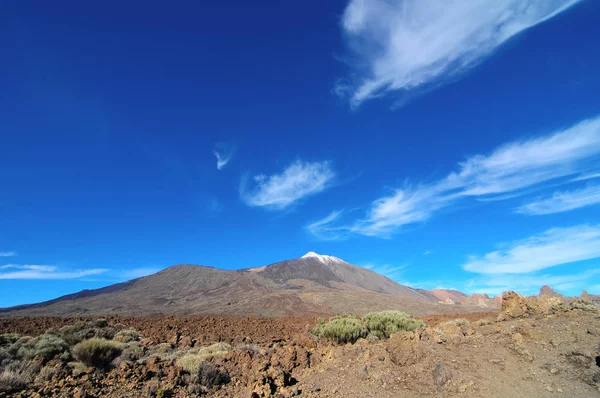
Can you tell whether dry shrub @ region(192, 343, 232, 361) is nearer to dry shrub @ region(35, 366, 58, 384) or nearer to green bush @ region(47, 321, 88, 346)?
dry shrub @ region(35, 366, 58, 384)

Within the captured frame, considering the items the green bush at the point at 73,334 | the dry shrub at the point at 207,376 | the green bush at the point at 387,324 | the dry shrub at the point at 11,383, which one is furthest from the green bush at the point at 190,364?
the green bush at the point at 73,334

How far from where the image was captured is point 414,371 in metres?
8.12

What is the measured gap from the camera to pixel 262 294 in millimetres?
64312

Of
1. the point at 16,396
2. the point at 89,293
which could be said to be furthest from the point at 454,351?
the point at 89,293

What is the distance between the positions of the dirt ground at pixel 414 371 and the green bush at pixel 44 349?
18.6 feet

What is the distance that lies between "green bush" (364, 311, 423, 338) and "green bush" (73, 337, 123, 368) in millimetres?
9777

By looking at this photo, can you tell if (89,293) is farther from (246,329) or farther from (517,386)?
(517,386)

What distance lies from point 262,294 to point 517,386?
59.9 m

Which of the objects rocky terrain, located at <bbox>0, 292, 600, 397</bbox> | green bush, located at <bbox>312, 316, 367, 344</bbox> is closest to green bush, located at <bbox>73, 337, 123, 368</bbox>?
rocky terrain, located at <bbox>0, 292, 600, 397</bbox>

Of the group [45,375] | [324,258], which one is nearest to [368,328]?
[45,375]

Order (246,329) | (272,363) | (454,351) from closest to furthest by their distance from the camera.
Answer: (454,351) < (272,363) < (246,329)

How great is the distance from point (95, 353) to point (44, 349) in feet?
12.3

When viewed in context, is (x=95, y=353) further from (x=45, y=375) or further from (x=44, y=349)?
(x=44, y=349)

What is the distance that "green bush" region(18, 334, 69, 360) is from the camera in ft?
42.2
